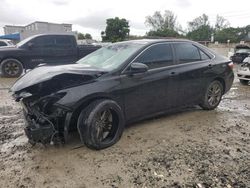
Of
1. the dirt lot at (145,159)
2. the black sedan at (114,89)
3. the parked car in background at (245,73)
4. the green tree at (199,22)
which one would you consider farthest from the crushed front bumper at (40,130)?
the green tree at (199,22)

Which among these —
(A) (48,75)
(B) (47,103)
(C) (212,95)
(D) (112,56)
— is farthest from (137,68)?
(C) (212,95)

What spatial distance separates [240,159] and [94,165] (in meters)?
2.00

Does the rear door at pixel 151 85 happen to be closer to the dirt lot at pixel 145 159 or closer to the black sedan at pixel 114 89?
the black sedan at pixel 114 89

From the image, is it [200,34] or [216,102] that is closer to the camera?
[216,102]

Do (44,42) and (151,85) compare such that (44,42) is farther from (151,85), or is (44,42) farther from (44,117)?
(44,117)

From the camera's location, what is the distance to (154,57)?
4754 mm

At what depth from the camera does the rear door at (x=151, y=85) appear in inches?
170

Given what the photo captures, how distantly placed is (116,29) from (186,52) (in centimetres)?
4048

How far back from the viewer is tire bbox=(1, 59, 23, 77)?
11.1 m

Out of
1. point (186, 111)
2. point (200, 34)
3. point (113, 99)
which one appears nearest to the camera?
point (113, 99)

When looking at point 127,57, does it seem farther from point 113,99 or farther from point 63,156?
point 63,156

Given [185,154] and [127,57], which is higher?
[127,57]

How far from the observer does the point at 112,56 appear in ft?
15.3

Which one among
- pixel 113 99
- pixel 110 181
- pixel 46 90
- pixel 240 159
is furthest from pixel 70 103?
pixel 240 159
